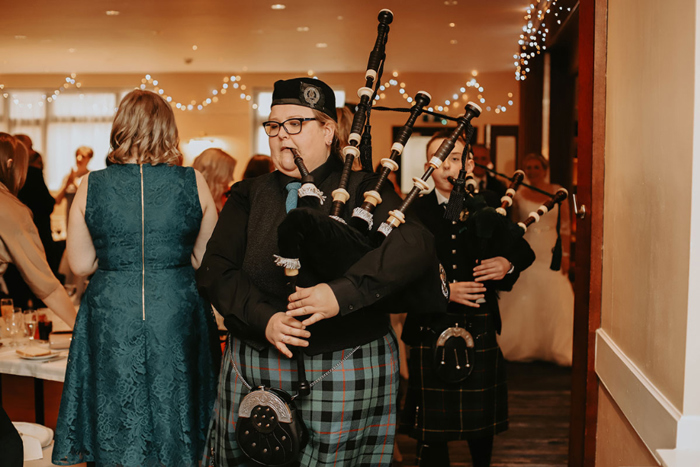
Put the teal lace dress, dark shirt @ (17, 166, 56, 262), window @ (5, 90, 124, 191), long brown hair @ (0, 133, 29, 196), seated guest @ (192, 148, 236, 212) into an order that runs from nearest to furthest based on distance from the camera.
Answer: the teal lace dress < long brown hair @ (0, 133, 29, 196) < seated guest @ (192, 148, 236, 212) < dark shirt @ (17, 166, 56, 262) < window @ (5, 90, 124, 191)

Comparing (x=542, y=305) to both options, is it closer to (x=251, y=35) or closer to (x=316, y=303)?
(x=316, y=303)

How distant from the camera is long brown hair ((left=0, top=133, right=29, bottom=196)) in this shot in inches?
128

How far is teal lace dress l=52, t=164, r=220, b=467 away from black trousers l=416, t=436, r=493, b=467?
2.73 feet

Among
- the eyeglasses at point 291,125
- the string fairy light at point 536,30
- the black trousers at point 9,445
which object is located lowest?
the black trousers at point 9,445

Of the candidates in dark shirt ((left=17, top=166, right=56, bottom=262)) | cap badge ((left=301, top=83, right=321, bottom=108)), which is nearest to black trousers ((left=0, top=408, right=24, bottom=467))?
cap badge ((left=301, top=83, right=321, bottom=108))

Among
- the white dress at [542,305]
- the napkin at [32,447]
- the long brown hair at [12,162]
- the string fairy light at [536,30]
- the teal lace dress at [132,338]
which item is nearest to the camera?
the napkin at [32,447]

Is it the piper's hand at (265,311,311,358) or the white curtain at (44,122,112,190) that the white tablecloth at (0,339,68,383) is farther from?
the white curtain at (44,122,112,190)

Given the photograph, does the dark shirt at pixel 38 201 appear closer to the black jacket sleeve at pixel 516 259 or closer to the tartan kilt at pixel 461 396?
the tartan kilt at pixel 461 396

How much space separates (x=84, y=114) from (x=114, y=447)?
9253 mm

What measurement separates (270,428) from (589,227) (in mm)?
1229

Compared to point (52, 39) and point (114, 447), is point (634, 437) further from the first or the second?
point (52, 39)

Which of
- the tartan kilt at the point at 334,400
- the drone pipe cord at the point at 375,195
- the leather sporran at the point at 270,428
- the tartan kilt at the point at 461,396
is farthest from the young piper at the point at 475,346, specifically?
the leather sporran at the point at 270,428

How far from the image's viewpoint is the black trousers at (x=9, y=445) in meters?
1.34

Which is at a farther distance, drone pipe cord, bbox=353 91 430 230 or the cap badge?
the cap badge
